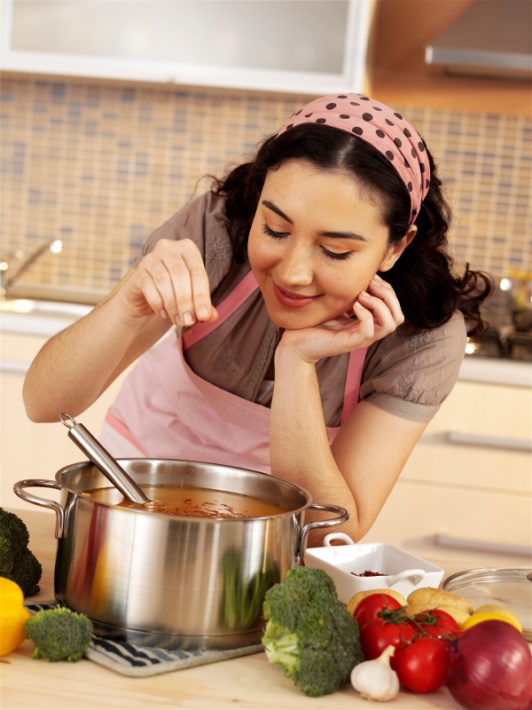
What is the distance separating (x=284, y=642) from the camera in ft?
2.68

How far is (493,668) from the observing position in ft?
2.59

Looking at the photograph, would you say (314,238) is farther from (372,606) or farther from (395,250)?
(372,606)

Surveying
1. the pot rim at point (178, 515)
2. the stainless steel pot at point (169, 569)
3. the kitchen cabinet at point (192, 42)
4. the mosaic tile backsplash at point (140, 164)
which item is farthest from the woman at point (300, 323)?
the mosaic tile backsplash at point (140, 164)

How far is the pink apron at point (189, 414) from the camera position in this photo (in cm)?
154

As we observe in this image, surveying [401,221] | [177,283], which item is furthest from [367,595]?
[401,221]

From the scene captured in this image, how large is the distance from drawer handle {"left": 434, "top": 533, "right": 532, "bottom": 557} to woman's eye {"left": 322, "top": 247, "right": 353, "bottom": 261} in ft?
5.27

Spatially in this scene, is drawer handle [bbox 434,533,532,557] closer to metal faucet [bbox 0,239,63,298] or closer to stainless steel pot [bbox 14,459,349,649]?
metal faucet [bbox 0,239,63,298]

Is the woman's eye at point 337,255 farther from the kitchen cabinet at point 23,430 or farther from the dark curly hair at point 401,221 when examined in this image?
the kitchen cabinet at point 23,430

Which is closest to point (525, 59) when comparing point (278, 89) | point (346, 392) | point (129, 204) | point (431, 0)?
point (431, 0)

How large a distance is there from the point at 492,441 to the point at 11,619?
1.92 meters

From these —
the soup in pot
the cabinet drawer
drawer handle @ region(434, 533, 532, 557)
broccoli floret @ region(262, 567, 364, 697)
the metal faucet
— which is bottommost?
drawer handle @ region(434, 533, 532, 557)

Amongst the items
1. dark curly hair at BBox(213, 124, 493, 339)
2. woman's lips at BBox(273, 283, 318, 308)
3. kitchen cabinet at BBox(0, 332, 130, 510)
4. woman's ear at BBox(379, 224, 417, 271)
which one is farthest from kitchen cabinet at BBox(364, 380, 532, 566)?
woman's lips at BBox(273, 283, 318, 308)

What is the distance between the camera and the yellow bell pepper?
0.83m

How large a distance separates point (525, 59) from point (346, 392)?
1.62m
